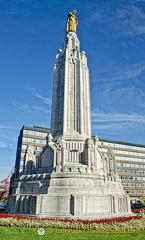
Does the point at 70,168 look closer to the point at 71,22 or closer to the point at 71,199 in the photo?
the point at 71,199

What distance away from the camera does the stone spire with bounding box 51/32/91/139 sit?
3347 cm

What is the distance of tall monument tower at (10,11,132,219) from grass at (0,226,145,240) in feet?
19.9

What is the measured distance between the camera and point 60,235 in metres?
15.1

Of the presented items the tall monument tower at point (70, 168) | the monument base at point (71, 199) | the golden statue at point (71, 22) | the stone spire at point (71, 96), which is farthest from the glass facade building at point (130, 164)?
the monument base at point (71, 199)

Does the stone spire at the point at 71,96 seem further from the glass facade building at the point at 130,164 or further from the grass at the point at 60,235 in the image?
the glass facade building at the point at 130,164

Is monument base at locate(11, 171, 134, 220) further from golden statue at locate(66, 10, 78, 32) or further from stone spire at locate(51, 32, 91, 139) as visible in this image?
golden statue at locate(66, 10, 78, 32)

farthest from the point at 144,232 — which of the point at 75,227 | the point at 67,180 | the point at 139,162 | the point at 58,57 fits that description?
the point at 139,162

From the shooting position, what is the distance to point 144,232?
17109 millimetres

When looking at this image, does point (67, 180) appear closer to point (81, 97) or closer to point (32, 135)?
point (81, 97)

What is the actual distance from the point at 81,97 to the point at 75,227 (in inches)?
891

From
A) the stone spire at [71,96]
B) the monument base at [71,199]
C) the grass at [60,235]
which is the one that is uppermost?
the stone spire at [71,96]

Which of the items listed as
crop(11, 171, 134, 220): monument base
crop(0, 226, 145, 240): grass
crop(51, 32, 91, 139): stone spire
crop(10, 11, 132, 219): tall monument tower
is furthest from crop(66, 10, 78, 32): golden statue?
crop(0, 226, 145, 240): grass

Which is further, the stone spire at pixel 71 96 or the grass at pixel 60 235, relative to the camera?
the stone spire at pixel 71 96

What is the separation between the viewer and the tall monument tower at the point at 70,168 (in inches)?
918
